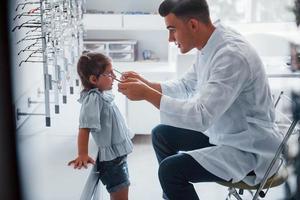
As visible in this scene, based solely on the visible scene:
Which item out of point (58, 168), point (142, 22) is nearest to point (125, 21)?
point (142, 22)

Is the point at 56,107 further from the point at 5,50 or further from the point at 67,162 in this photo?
the point at 5,50

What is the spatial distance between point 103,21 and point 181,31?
1708 mm

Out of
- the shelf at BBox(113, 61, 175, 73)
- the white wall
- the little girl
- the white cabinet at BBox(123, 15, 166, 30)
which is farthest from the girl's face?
the white wall

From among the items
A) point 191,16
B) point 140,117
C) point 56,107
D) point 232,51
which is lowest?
point 140,117

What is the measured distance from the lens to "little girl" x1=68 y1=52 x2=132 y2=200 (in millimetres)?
1464

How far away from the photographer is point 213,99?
1286mm

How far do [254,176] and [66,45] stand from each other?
3.55ft

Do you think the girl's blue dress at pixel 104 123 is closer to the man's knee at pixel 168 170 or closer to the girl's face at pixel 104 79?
the girl's face at pixel 104 79

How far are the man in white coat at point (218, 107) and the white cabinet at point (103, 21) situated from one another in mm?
1603

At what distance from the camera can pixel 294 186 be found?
69 centimetres

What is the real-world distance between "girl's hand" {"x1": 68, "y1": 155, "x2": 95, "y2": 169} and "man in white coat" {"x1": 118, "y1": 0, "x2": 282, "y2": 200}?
0.25 meters

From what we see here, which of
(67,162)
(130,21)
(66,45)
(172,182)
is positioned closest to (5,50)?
(67,162)

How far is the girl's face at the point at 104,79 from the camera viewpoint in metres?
1.51

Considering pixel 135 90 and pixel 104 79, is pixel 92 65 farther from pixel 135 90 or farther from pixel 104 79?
pixel 135 90
